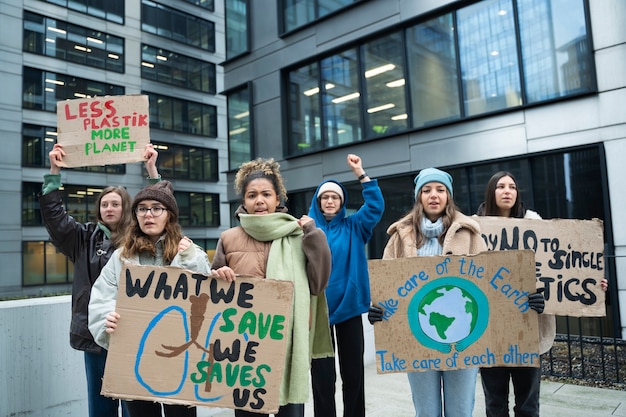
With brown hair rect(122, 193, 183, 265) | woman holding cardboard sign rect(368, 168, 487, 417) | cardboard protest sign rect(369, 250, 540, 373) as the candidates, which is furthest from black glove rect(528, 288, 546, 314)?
brown hair rect(122, 193, 183, 265)

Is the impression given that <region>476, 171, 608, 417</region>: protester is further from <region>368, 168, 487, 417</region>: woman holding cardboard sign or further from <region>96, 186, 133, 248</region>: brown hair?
<region>96, 186, 133, 248</region>: brown hair

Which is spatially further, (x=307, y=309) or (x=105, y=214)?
(x=105, y=214)

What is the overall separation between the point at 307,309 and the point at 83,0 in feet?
94.1

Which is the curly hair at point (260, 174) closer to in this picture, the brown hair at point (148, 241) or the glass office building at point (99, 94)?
the brown hair at point (148, 241)

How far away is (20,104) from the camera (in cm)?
2305

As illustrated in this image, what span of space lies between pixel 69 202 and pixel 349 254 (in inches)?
973

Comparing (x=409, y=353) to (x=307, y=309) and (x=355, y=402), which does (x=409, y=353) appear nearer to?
(x=307, y=309)

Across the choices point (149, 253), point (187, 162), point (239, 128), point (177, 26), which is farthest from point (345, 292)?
point (177, 26)

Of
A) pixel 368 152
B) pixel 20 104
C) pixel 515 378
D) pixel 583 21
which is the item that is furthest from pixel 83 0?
pixel 515 378

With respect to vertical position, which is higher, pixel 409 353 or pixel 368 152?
pixel 368 152

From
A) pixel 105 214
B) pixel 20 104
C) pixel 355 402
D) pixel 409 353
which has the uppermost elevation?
pixel 20 104

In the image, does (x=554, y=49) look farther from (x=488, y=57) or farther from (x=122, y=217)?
(x=122, y=217)

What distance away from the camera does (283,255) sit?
272 centimetres

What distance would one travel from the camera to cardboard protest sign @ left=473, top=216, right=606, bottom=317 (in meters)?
3.31
